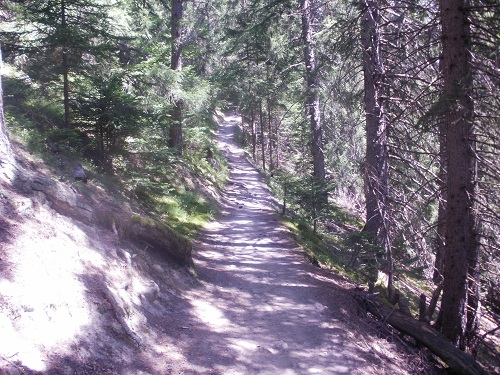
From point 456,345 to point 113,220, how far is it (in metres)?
6.74

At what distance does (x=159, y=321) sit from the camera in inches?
231

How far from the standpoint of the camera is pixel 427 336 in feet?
21.7

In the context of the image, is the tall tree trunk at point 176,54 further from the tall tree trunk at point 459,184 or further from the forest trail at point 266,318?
the tall tree trunk at point 459,184

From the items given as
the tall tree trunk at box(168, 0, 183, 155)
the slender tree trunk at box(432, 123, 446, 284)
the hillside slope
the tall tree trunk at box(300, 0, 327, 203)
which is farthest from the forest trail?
the tall tree trunk at box(168, 0, 183, 155)

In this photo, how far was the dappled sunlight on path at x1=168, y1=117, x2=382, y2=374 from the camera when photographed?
541cm

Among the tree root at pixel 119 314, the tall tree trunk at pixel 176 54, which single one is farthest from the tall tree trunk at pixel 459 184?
the tall tree trunk at pixel 176 54

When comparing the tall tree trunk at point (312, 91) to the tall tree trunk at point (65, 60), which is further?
the tall tree trunk at point (312, 91)

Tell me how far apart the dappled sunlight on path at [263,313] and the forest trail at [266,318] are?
0.05 feet

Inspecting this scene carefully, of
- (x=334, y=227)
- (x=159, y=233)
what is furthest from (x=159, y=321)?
(x=334, y=227)

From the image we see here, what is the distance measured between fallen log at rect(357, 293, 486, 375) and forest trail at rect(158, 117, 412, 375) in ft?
1.66

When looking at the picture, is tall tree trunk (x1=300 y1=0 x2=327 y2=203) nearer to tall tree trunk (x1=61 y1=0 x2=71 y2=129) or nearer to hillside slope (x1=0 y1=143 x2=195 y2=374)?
tall tree trunk (x1=61 y1=0 x2=71 y2=129)

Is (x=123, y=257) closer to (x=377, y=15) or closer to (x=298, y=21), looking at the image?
(x=377, y=15)

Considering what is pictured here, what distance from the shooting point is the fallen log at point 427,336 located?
19.6 ft

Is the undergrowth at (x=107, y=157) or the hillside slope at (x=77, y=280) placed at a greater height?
the undergrowth at (x=107, y=157)
